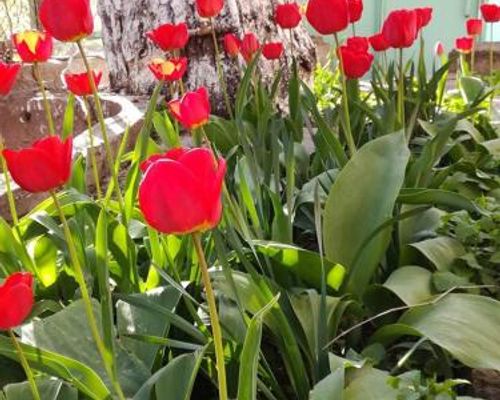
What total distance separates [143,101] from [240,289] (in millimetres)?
1771

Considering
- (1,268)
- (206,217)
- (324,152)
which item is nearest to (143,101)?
(324,152)

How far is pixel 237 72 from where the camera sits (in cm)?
239

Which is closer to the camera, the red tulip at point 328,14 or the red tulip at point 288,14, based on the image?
the red tulip at point 328,14

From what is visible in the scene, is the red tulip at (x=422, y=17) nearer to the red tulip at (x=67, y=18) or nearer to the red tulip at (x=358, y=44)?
the red tulip at (x=358, y=44)

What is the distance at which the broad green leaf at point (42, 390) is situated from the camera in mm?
748

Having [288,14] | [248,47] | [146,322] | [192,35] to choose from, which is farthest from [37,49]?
[192,35]

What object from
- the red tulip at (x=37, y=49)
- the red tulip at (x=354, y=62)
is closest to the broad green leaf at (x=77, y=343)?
the red tulip at (x=37, y=49)

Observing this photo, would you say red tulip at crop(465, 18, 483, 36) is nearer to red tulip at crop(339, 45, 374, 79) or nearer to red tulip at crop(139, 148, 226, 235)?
red tulip at crop(339, 45, 374, 79)

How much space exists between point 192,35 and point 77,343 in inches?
67.2

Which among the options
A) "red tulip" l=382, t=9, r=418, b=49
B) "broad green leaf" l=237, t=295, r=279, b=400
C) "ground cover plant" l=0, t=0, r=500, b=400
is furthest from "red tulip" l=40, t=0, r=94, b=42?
"red tulip" l=382, t=9, r=418, b=49

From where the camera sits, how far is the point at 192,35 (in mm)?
2443

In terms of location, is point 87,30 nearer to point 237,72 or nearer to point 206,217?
point 206,217

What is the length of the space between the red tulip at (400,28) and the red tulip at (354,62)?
0.05 meters

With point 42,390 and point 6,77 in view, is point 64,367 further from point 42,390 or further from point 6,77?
point 6,77
